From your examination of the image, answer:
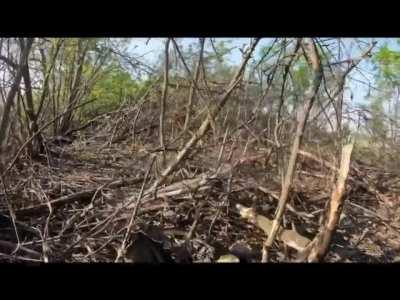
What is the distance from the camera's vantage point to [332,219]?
2.84 meters

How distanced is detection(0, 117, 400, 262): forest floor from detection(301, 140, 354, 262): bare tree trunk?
0.23m

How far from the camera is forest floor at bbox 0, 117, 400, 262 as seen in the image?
124 inches

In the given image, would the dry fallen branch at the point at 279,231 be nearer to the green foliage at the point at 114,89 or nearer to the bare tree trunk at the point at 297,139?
the bare tree trunk at the point at 297,139

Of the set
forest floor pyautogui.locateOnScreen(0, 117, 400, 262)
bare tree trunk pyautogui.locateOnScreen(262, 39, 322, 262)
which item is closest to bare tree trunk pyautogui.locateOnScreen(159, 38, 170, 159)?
forest floor pyautogui.locateOnScreen(0, 117, 400, 262)

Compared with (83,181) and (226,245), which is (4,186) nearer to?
(83,181)

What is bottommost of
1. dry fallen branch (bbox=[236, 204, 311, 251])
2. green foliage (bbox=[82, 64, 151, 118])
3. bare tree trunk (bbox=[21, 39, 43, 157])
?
dry fallen branch (bbox=[236, 204, 311, 251])

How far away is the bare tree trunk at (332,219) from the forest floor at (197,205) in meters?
0.23

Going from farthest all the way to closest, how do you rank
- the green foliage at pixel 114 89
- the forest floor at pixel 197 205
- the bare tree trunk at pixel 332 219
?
the green foliage at pixel 114 89 → the forest floor at pixel 197 205 → the bare tree trunk at pixel 332 219

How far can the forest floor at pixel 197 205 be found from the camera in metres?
3.15

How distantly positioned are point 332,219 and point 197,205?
89 cm

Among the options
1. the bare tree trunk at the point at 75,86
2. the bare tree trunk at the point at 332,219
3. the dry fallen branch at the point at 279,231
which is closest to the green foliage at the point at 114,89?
the bare tree trunk at the point at 75,86

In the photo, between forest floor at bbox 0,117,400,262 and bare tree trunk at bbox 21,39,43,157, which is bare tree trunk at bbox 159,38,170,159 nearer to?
forest floor at bbox 0,117,400,262
